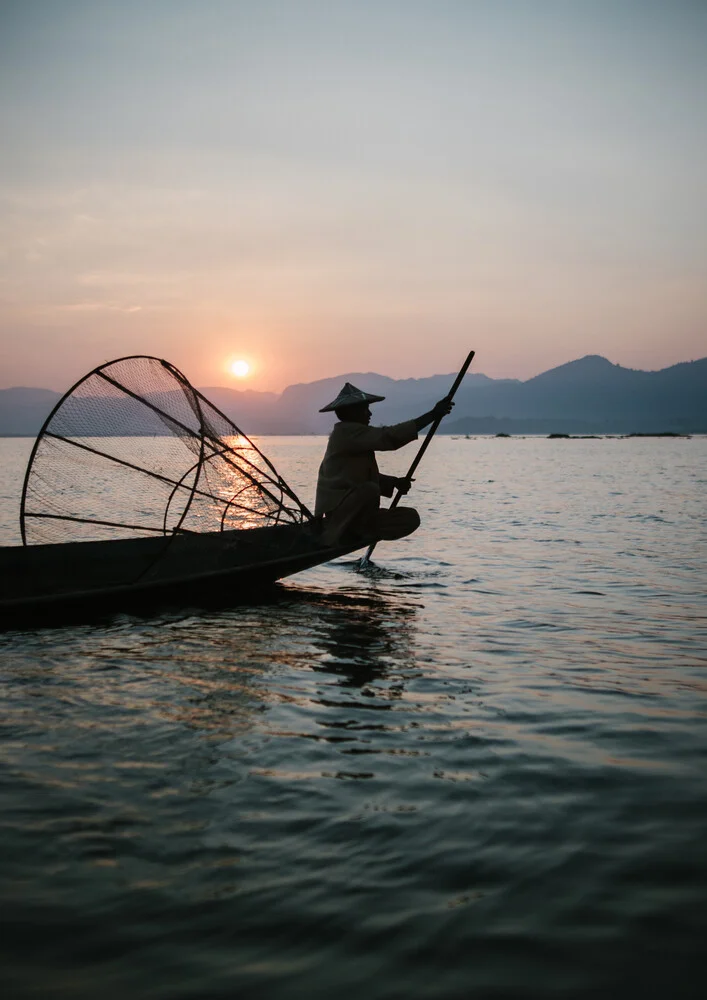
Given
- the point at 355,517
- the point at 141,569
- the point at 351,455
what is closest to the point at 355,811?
the point at 355,517

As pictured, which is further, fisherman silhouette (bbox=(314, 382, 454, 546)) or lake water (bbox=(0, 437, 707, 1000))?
fisherman silhouette (bbox=(314, 382, 454, 546))

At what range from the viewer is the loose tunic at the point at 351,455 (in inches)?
408

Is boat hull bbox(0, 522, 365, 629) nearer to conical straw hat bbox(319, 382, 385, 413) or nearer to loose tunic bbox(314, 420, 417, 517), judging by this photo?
loose tunic bbox(314, 420, 417, 517)

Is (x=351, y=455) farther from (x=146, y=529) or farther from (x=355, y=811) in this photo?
(x=355, y=811)

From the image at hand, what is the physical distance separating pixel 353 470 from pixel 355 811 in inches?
278

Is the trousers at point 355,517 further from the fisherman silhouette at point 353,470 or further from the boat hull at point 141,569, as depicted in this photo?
the boat hull at point 141,569

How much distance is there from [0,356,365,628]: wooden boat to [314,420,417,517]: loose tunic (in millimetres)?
435

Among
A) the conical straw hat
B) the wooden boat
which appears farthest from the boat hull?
the conical straw hat

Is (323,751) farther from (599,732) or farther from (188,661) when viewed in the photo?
(188,661)

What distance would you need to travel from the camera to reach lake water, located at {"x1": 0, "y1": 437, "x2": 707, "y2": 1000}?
3.02 metres

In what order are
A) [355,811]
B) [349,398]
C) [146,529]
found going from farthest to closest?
Result: [349,398], [146,529], [355,811]

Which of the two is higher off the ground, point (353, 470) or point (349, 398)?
point (349, 398)

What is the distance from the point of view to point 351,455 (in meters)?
10.9

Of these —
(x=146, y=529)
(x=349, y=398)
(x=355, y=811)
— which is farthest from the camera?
(x=349, y=398)
